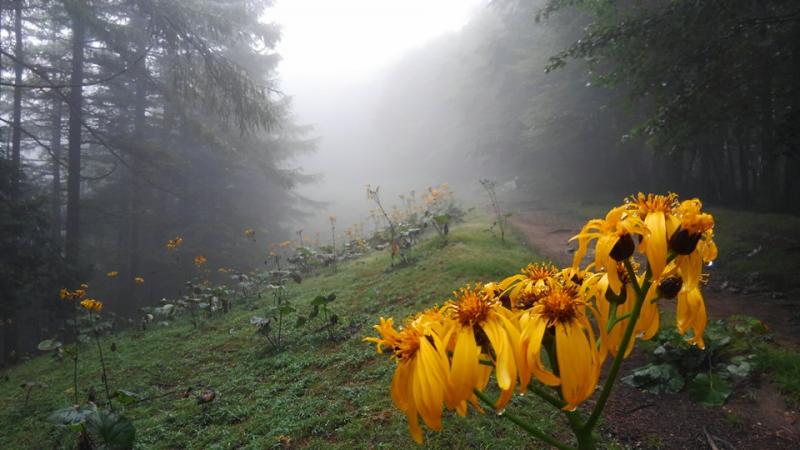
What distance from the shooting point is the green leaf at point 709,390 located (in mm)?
3021

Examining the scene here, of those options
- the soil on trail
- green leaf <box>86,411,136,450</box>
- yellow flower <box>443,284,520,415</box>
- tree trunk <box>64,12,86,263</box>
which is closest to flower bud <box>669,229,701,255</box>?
yellow flower <box>443,284,520,415</box>

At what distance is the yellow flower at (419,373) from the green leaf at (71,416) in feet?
8.60

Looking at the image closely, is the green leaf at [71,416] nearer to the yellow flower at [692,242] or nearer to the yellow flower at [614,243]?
the yellow flower at [614,243]

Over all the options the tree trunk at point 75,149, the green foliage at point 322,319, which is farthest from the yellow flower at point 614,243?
the tree trunk at point 75,149

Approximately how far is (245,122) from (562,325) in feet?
36.9

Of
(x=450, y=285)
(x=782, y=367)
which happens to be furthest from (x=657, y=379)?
(x=450, y=285)

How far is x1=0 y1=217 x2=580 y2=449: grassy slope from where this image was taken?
3.17 meters

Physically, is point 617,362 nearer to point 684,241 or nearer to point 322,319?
point 684,241

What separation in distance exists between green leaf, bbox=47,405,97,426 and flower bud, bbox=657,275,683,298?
3.03m

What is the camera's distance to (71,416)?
2.54 m

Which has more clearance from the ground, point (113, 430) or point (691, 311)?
point (691, 311)

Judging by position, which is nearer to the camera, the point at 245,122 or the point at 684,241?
the point at 684,241

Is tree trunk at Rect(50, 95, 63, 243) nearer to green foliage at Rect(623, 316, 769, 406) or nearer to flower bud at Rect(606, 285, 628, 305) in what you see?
green foliage at Rect(623, 316, 769, 406)

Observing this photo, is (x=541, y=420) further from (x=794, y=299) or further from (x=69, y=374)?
(x=69, y=374)
